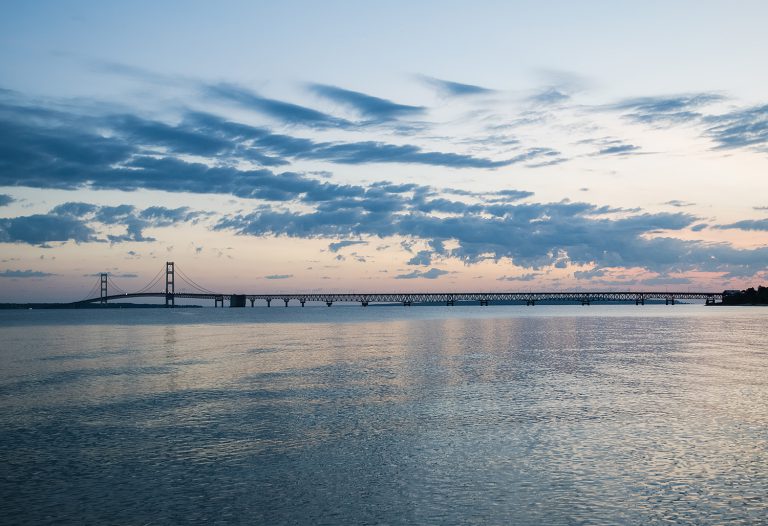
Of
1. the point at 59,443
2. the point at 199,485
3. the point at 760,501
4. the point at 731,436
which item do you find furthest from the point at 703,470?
the point at 59,443

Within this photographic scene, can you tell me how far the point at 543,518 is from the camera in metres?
14.0

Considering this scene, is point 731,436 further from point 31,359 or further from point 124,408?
point 31,359

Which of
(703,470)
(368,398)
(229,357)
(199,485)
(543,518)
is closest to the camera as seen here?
(543,518)

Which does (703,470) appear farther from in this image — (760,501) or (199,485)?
(199,485)

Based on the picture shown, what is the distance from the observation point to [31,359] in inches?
2131

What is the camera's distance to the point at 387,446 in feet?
68.4

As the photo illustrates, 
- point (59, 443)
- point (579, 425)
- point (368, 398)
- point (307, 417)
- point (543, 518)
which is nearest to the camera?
point (543, 518)

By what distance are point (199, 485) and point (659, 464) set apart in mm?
12426

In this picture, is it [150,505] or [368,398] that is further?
[368,398]

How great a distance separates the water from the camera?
48.4ft

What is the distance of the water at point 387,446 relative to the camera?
14.8 m

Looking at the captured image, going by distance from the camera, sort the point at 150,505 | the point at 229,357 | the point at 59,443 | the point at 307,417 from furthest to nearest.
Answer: the point at 229,357 → the point at 307,417 → the point at 59,443 → the point at 150,505

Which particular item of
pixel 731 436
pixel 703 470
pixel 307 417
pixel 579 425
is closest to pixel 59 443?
pixel 307 417

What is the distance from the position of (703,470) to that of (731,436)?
517cm
